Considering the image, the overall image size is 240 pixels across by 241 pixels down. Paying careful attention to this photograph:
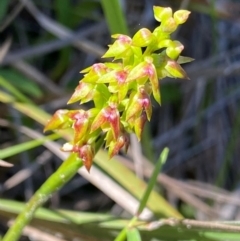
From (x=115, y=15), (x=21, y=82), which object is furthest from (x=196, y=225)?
(x=21, y=82)

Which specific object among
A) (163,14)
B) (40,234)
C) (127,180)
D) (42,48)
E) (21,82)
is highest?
(42,48)

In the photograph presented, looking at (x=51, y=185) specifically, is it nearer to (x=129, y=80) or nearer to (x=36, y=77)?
(x=129, y=80)

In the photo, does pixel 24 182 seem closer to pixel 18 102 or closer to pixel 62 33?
pixel 18 102

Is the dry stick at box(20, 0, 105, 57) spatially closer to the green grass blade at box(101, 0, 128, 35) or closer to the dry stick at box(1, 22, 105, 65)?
the dry stick at box(1, 22, 105, 65)

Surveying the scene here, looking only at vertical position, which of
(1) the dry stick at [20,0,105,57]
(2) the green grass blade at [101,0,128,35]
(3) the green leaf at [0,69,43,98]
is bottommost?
(3) the green leaf at [0,69,43,98]

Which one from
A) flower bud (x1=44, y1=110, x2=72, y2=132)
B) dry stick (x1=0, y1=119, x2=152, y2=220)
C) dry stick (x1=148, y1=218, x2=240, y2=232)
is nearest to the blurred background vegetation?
dry stick (x1=0, y1=119, x2=152, y2=220)

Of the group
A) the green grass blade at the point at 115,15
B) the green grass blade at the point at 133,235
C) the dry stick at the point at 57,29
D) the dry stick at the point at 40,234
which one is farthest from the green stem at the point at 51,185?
the dry stick at the point at 57,29
